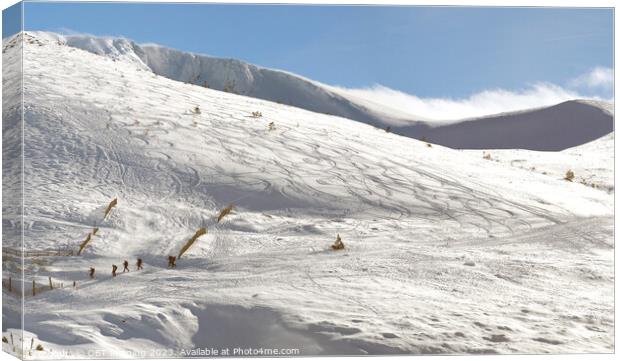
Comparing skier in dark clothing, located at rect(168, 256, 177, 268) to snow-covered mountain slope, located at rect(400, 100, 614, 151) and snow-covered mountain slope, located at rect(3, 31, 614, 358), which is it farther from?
snow-covered mountain slope, located at rect(400, 100, 614, 151)

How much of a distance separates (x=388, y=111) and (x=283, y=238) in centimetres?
3259

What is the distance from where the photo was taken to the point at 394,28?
788 centimetres

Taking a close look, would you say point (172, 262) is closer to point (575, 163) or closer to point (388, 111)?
point (575, 163)

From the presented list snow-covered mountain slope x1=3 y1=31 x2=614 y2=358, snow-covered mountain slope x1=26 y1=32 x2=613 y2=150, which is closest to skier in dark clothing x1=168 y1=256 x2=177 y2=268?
snow-covered mountain slope x1=3 y1=31 x2=614 y2=358

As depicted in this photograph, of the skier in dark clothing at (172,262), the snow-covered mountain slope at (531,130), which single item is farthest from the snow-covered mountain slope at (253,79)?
the skier in dark clothing at (172,262)

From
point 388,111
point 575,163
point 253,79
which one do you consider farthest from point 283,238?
point 253,79

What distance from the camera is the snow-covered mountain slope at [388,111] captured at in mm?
28406

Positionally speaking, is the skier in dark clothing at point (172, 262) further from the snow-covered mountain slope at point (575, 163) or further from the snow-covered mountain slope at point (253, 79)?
the snow-covered mountain slope at point (253, 79)

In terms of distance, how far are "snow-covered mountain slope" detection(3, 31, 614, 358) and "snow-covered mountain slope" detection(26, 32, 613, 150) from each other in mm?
10488

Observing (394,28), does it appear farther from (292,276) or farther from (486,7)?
(292,276)

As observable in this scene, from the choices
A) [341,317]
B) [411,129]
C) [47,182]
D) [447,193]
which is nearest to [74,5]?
[47,182]

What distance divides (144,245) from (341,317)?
92.0 inches

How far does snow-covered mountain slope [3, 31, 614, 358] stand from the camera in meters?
5.79

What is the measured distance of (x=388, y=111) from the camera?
3944 cm
